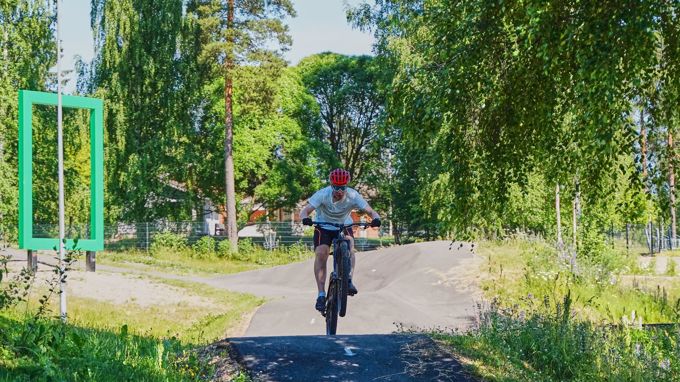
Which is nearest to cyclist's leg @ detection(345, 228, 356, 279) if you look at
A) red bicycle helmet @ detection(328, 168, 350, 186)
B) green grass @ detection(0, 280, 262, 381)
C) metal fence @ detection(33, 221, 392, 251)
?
red bicycle helmet @ detection(328, 168, 350, 186)

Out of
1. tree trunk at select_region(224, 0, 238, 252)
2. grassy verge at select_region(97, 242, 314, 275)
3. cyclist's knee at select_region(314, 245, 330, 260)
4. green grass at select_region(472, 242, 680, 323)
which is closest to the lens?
cyclist's knee at select_region(314, 245, 330, 260)

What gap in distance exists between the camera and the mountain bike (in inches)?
332

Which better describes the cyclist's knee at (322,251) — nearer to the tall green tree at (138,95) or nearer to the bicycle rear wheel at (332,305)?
the bicycle rear wheel at (332,305)

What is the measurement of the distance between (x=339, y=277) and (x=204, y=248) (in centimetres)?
2575

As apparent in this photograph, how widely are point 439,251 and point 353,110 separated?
23.9 meters

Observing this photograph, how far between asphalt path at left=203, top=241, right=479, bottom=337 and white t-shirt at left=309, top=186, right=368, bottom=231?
1618 millimetres

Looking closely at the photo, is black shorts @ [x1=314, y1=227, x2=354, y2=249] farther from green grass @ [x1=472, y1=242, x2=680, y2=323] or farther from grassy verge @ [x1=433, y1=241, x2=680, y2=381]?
green grass @ [x1=472, y1=242, x2=680, y2=323]

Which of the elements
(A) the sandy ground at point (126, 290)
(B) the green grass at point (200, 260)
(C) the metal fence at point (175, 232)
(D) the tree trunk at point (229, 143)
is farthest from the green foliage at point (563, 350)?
(C) the metal fence at point (175, 232)

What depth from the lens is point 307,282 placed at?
23.6 m

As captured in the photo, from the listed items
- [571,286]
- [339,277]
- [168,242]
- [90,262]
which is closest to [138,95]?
[168,242]

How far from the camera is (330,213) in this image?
851cm

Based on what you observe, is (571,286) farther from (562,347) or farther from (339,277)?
(562,347)

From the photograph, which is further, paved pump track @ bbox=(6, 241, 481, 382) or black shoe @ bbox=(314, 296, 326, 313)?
black shoe @ bbox=(314, 296, 326, 313)

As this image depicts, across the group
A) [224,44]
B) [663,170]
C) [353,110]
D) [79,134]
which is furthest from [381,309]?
[353,110]
